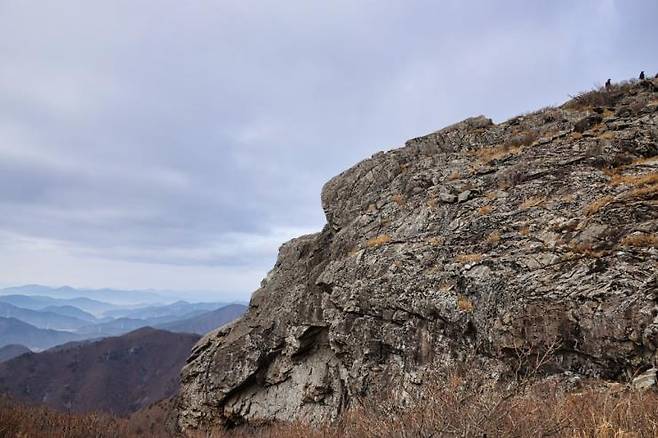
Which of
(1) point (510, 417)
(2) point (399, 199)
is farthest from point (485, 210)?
(1) point (510, 417)

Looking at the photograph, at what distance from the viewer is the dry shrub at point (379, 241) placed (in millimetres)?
19439

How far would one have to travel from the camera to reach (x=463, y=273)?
1498cm

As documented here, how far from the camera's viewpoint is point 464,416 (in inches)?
266

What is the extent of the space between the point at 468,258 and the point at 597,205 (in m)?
4.60

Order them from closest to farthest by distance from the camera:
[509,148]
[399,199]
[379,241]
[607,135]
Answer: [607,135] → [379,241] → [399,199] → [509,148]

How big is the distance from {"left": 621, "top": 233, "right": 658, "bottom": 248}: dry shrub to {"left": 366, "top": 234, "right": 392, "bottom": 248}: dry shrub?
936 centimetres

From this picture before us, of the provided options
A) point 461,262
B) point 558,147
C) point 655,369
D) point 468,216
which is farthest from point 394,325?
point 558,147

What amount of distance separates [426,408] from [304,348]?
14.3m

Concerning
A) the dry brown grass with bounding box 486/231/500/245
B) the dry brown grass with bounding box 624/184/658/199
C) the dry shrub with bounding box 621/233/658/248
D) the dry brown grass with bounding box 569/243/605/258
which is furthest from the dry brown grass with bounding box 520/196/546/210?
the dry shrub with bounding box 621/233/658/248

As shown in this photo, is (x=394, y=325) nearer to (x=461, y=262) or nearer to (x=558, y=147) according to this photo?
(x=461, y=262)

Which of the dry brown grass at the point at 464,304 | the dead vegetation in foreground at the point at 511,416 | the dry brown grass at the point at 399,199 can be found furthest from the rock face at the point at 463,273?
the dead vegetation in foreground at the point at 511,416

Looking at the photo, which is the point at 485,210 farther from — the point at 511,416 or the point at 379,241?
the point at 511,416

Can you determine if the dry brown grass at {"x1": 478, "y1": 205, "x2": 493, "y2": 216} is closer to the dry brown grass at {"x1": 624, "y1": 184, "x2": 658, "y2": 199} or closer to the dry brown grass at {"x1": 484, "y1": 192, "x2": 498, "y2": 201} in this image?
the dry brown grass at {"x1": 484, "y1": 192, "x2": 498, "y2": 201}

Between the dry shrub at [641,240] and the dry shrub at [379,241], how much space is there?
30.7ft
